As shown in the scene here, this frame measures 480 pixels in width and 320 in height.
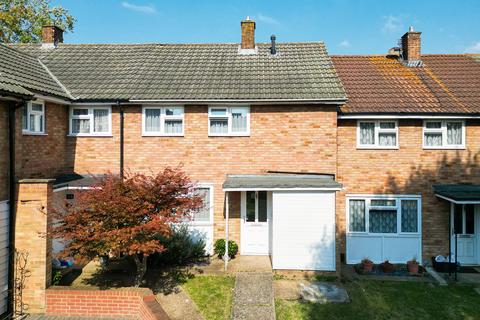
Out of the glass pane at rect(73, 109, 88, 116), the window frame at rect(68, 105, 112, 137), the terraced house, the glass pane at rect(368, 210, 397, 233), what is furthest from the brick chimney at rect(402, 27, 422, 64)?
the glass pane at rect(73, 109, 88, 116)

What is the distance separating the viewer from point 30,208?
28.5 feet

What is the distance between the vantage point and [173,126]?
12.5 m

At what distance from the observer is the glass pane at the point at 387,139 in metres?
12.7

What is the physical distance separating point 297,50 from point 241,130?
5.57 m

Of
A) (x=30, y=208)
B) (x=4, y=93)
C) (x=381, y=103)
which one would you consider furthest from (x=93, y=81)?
(x=381, y=103)

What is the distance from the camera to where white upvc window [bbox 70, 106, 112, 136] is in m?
12.5

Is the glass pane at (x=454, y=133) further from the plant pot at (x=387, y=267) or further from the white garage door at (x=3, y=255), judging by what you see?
the white garage door at (x=3, y=255)

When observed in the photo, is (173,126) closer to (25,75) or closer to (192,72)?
(192,72)

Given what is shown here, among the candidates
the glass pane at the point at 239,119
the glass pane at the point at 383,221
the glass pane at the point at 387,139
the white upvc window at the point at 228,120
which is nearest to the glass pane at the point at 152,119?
the white upvc window at the point at 228,120

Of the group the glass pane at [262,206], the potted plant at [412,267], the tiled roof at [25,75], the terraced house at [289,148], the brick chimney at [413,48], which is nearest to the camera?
the tiled roof at [25,75]

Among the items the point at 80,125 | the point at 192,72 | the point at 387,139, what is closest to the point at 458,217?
the point at 387,139

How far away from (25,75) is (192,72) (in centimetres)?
577

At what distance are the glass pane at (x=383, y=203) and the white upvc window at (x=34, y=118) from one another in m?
11.3

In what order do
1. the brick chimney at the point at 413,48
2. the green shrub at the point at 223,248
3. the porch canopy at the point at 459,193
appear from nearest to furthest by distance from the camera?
the porch canopy at the point at 459,193 < the green shrub at the point at 223,248 < the brick chimney at the point at 413,48
